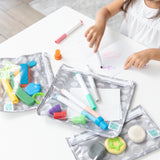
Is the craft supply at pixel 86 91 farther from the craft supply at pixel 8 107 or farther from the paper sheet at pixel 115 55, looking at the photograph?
the craft supply at pixel 8 107

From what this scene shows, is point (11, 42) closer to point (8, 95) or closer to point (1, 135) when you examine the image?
point (8, 95)

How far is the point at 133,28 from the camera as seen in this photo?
3.03ft

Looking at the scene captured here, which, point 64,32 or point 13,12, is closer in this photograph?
point 64,32

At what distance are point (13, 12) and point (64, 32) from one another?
43.9 inches

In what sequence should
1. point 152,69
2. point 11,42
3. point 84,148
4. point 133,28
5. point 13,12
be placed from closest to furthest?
1. point 84,148
2. point 152,69
3. point 11,42
4. point 133,28
5. point 13,12

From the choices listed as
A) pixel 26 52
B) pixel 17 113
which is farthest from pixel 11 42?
pixel 17 113

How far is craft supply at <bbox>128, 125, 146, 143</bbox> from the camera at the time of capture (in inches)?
19.9

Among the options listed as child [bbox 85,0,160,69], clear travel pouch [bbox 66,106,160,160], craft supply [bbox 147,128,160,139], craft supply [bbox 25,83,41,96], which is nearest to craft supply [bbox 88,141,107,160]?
clear travel pouch [bbox 66,106,160,160]

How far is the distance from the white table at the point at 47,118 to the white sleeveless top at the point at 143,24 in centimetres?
18

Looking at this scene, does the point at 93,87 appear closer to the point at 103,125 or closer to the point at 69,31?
the point at 103,125

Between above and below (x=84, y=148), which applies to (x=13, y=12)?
below

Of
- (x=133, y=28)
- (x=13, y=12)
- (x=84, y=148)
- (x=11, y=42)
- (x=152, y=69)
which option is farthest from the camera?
(x=13, y=12)

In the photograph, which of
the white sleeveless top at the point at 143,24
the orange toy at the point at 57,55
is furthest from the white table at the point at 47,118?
the white sleeveless top at the point at 143,24

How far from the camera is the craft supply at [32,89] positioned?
24.1 inches
